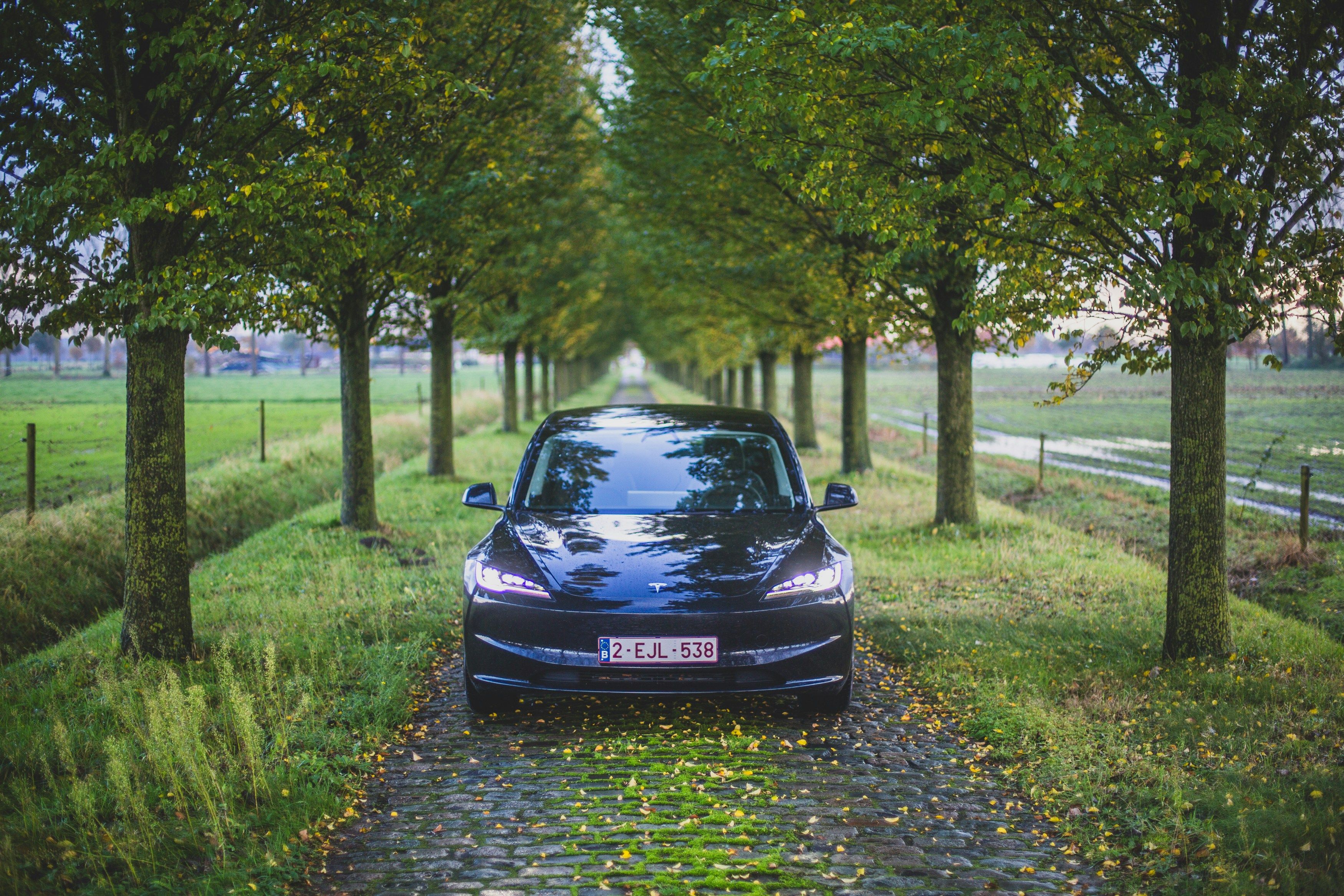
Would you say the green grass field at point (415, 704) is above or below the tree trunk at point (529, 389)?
below

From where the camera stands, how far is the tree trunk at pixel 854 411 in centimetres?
1705

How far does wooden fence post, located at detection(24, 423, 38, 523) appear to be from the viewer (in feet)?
33.1

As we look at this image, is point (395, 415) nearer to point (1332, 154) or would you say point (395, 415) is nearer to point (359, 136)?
point (359, 136)

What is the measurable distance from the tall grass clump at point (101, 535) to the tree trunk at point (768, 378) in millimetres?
11998

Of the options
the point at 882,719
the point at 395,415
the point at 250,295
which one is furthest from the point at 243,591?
the point at 395,415

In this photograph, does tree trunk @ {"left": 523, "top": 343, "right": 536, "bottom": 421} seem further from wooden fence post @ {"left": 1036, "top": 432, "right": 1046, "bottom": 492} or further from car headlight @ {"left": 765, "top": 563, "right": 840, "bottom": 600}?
car headlight @ {"left": 765, "top": 563, "right": 840, "bottom": 600}

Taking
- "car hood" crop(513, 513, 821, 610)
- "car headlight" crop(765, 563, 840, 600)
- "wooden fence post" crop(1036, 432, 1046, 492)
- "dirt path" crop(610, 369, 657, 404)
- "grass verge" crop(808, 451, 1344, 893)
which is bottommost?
"grass verge" crop(808, 451, 1344, 893)

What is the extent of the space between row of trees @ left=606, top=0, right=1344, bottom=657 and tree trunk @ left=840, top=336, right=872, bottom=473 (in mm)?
9228

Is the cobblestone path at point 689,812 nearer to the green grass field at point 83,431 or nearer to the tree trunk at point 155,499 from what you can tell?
the tree trunk at point 155,499

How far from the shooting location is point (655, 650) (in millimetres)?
4547

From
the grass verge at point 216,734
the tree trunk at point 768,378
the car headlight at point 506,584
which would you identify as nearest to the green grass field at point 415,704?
the grass verge at point 216,734

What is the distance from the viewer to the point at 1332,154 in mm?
5648

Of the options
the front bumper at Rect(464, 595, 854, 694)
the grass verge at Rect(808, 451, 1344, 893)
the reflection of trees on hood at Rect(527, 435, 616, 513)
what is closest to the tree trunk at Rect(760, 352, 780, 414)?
the grass verge at Rect(808, 451, 1344, 893)

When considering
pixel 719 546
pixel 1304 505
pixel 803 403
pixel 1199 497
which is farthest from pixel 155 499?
pixel 803 403
